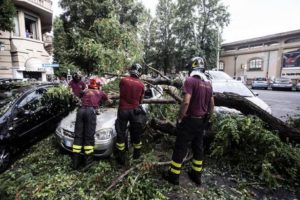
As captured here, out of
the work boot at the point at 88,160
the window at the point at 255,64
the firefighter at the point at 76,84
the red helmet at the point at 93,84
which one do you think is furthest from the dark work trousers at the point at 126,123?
the window at the point at 255,64

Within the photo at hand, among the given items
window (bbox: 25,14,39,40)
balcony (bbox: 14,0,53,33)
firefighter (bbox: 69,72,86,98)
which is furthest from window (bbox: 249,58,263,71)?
firefighter (bbox: 69,72,86,98)

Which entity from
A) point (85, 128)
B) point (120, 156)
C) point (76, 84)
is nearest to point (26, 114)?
point (85, 128)

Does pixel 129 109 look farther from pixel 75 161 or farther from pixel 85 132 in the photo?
pixel 75 161

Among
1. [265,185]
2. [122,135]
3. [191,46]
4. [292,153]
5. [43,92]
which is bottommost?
[265,185]

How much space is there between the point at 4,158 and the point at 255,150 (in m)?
4.85

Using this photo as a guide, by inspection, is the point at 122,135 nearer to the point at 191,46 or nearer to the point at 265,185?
the point at 265,185

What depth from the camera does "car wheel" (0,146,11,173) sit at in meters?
3.85

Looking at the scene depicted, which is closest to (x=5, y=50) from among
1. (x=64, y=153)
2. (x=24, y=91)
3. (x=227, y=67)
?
(x=24, y=91)

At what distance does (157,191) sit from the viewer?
3051mm

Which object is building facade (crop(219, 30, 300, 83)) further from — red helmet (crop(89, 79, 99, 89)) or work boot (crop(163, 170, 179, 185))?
red helmet (crop(89, 79, 99, 89))

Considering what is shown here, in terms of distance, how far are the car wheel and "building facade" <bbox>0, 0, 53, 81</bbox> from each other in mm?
11209

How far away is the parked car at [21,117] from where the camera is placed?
3.94 metres

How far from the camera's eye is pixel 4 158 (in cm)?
391

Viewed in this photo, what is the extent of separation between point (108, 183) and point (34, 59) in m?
14.6
